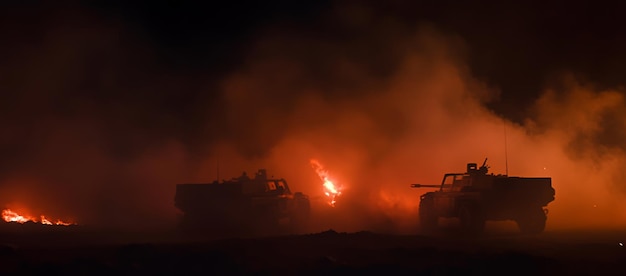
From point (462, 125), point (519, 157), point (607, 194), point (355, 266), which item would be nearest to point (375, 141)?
point (462, 125)

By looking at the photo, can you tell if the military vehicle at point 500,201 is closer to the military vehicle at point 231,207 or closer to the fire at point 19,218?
the military vehicle at point 231,207

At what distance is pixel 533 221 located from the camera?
90.8 feet

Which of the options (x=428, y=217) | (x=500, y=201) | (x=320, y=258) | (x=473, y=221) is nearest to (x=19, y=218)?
(x=428, y=217)

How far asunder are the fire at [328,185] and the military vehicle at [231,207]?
9.68 metres

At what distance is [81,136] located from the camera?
152 feet

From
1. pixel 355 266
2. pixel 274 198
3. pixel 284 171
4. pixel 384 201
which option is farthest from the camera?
pixel 284 171

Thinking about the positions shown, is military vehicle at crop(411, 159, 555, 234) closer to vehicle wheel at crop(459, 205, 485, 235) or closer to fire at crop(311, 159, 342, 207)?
vehicle wheel at crop(459, 205, 485, 235)

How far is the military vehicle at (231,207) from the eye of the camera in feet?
93.5

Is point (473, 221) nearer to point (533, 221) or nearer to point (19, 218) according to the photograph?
point (533, 221)

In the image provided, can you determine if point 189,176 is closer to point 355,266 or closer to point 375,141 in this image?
point 375,141

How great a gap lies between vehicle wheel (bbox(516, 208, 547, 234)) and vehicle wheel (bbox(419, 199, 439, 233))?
3057mm

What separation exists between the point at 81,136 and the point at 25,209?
730 centimetres

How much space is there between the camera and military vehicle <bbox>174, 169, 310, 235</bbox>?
28.5 m

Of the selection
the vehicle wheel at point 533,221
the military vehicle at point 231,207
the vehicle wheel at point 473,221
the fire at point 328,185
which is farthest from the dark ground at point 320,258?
the fire at point 328,185
